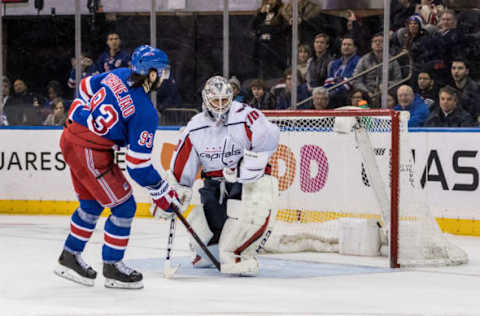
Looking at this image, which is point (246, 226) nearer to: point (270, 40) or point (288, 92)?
point (288, 92)

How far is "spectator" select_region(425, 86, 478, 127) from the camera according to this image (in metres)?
8.66

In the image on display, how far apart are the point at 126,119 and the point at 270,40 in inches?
197

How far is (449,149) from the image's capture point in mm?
8453

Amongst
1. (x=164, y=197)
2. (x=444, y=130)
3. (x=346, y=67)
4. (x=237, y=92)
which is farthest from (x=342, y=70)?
(x=164, y=197)

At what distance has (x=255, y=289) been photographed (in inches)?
213

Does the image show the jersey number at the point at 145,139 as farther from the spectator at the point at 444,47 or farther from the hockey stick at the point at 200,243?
the spectator at the point at 444,47

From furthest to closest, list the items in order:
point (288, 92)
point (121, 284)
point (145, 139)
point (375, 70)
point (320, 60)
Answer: point (288, 92), point (320, 60), point (375, 70), point (121, 284), point (145, 139)

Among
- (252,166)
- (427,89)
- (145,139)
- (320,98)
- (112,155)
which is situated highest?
(427,89)

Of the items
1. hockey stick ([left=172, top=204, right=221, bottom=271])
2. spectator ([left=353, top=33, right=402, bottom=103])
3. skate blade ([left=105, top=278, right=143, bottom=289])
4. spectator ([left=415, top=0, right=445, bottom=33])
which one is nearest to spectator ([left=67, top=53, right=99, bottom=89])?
spectator ([left=353, top=33, right=402, bottom=103])

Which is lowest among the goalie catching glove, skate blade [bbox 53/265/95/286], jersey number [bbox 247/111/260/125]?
skate blade [bbox 53/265/95/286]

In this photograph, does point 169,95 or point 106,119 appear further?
point 169,95

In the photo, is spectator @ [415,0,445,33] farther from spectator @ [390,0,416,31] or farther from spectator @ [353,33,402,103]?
spectator @ [353,33,402,103]

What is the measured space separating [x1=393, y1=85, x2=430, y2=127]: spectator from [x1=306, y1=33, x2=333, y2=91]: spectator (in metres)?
0.89

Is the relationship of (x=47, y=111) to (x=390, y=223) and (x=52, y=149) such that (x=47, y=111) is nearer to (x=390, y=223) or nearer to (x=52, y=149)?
(x=52, y=149)
